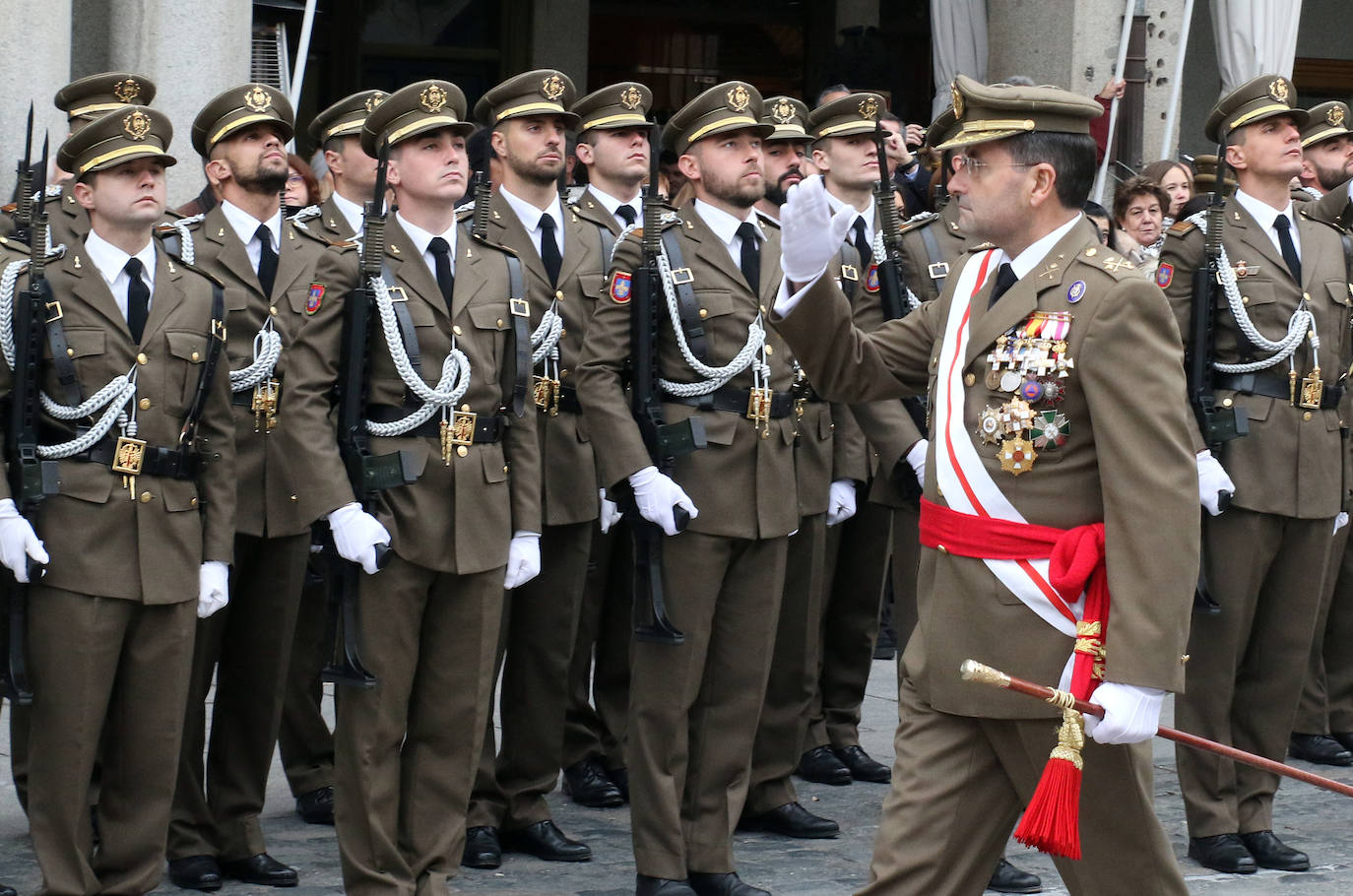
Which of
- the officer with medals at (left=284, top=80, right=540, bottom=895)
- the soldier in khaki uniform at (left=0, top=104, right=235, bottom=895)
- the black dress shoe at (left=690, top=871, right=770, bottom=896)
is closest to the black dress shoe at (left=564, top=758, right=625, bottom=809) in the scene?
the black dress shoe at (left=690, top=871, right=770, bottom=896)

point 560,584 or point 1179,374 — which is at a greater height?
point 1179,374

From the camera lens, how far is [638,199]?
6977 mm

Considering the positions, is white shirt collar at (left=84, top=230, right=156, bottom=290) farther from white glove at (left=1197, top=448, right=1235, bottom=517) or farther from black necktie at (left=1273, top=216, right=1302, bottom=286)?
black necktie at (left=1273, top=216, right=1302, bottom=286)

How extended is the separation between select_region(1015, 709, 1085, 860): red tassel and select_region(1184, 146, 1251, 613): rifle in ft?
8.13

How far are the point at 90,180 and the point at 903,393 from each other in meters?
2.05

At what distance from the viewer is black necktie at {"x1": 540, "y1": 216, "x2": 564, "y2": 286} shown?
20.5 feet

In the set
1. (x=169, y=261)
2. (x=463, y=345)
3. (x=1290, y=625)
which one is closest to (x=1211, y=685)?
(x=1290, y=625)

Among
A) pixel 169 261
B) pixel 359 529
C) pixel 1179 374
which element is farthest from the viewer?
pixel 169 261

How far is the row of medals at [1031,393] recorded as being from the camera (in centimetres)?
374

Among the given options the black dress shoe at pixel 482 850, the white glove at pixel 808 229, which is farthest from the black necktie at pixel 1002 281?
the black dress shoe at pixel 482 850

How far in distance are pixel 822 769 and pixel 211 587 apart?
228cm

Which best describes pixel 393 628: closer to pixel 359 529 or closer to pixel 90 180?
pixel 359 529

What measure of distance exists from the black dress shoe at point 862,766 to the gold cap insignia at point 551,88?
87.6 inches

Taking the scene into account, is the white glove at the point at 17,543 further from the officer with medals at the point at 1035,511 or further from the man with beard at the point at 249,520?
the officer with medals at the point at 1035,511
